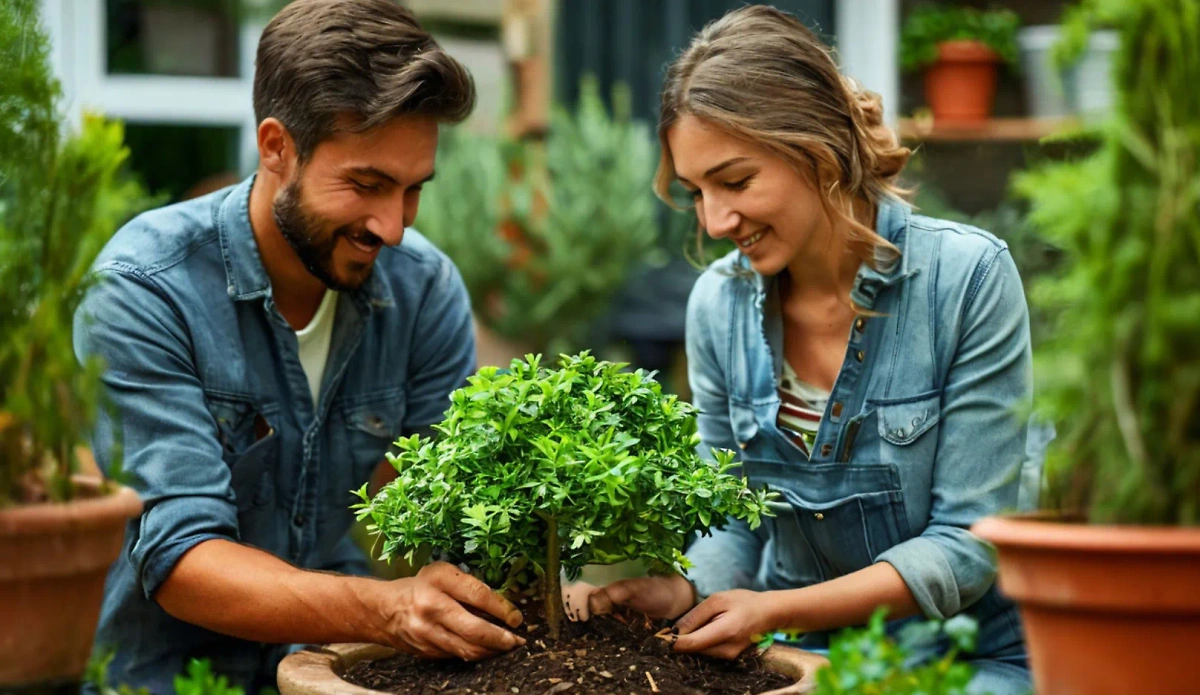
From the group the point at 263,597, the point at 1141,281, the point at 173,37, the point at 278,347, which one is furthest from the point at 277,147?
the point at 173,37

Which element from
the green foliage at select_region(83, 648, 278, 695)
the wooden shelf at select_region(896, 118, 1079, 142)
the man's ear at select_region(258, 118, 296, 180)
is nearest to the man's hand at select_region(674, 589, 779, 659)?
the green foliage at select_region(83, 648, 278, 695)

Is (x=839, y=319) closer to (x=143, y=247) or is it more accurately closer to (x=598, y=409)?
(x=598, y=409)

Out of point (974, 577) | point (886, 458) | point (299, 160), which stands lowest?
point (974, 577)

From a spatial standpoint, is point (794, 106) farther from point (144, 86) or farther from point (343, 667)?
point (144, 86)

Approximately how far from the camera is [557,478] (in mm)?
1611

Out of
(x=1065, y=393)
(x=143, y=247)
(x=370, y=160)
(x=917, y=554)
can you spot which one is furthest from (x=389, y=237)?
(x=1065, y=393)

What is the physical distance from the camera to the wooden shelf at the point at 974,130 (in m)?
5.34

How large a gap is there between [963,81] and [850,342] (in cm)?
361

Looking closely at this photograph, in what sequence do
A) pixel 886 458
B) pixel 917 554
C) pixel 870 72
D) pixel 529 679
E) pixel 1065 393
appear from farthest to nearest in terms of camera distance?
pixel 870 72 < pixel 886 458 < pixel 917 554 < pixel 529 679 < pixel 1065 393

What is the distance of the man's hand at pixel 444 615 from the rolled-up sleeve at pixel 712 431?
653 mm

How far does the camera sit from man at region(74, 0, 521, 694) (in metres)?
1.93

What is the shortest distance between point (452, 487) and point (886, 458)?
80cm

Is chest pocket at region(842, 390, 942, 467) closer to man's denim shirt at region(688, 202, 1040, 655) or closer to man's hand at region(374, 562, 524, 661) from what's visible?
man's denim shirt at region(688, 202, 1040, 655)

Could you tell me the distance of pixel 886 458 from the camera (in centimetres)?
209
